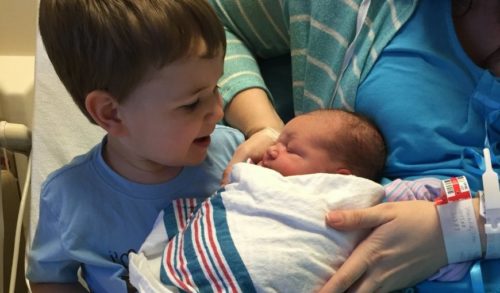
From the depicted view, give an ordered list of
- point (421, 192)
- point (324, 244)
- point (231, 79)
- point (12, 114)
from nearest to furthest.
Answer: point (324, 244)
point (421, 192)
point (231, 79)
point (12, 114)

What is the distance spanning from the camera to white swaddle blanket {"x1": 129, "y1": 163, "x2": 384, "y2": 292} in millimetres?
820

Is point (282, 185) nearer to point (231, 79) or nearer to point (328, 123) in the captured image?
point (328, 123)

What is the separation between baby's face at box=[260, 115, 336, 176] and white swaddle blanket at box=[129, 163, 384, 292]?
0.19ft

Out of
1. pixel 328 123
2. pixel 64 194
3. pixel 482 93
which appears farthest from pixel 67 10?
pixel 482 93

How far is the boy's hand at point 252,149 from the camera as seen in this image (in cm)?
102

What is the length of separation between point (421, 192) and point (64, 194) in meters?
0.56

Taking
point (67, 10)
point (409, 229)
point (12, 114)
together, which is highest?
point (67, 10)

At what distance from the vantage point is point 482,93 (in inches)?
39.6

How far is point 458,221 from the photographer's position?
89 centimetres

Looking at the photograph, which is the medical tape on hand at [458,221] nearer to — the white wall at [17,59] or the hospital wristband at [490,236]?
the hospital wristband at [490,236]

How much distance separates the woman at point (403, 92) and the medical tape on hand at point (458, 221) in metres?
0.01

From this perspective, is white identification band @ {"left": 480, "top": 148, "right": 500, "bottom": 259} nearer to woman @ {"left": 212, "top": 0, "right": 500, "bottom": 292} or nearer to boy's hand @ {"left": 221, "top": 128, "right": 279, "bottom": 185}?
woman @ {"left": 212, "top": 0, "right": 500, "bottom": 292}

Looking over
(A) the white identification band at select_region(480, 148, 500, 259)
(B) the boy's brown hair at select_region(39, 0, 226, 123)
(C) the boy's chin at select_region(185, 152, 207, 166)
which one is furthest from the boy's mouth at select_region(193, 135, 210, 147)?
(A) the white identification band at select_region(480, 148, 500, 259)

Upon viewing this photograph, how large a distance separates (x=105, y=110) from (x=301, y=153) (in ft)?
1.01
